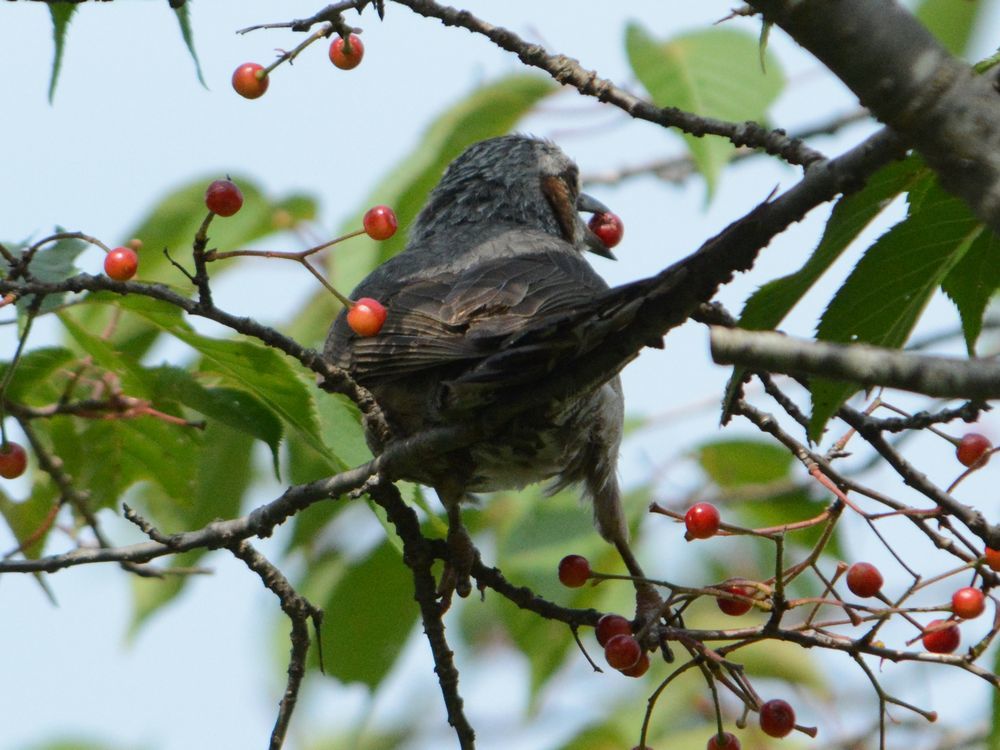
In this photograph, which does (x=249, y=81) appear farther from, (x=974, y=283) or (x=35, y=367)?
(x=974, y=283)

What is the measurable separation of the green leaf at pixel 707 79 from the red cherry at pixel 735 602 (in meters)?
1.58

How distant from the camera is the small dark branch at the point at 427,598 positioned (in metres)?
3.51

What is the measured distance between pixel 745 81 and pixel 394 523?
7.12 ft

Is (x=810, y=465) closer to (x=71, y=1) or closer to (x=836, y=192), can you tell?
(x=836, y=192)

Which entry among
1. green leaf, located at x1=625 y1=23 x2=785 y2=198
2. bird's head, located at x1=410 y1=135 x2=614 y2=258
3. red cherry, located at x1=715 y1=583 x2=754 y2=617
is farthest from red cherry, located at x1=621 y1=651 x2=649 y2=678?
bird's head, located at x1=410 y1=135 x2=614 y2=258

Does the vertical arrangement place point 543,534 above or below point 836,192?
below

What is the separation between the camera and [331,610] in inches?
182

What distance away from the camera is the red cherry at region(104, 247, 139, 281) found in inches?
120

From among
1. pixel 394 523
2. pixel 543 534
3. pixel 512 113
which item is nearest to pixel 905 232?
pixel 394 523

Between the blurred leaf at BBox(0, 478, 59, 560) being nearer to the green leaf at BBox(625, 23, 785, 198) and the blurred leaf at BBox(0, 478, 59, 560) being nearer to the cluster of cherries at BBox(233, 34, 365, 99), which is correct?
the cluster of cherries at BBox(233, 34, 365, 99)

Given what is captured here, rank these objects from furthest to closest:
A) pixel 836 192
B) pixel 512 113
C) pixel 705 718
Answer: pixel 705 718 < pixel 512 113 < pixel 836 192

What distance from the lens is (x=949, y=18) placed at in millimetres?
5820

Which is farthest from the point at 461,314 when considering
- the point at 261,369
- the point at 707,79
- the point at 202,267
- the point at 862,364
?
the point at 862,364

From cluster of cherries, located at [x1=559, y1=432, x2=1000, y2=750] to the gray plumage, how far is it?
0.47 meters
